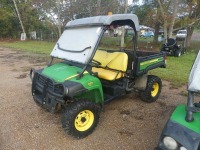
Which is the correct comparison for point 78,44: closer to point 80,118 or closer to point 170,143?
point 80,118

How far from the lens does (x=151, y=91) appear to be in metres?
4.74

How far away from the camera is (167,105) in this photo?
4691 mm

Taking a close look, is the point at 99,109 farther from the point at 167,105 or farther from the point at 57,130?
the point at 167,105

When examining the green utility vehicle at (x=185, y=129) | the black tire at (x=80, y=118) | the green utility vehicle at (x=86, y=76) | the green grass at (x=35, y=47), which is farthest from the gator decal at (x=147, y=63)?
the green grass at (x=35, y=47)

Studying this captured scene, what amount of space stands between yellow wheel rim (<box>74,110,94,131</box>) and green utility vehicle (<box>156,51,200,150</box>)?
1.42 meters

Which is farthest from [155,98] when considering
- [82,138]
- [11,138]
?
[11,138]

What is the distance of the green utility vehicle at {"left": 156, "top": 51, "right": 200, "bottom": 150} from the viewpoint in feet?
6.40

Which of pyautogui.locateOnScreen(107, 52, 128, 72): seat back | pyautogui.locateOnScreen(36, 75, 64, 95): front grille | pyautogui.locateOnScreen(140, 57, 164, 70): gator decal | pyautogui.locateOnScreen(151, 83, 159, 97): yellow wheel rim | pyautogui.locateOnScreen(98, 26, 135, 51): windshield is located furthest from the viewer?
pyautogui.locateOnScreen(151, 83, 159, 97): yellow wheel rim

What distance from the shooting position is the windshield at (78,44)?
→ 3408mm

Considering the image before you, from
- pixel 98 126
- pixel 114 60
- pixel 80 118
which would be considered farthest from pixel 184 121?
pixel 114 60

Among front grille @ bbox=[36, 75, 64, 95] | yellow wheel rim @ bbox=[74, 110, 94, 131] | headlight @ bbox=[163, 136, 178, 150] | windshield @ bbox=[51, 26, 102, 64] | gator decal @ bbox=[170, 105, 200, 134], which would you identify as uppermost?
windshield @ bbox=[51, 26, 102, 64]

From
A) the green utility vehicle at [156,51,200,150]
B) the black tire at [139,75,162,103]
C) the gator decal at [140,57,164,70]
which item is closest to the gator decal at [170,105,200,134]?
the green utility vehicle at [156,51,200,150]

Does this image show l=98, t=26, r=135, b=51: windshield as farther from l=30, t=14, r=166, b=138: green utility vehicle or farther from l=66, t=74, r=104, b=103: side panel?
l=66, t=74, r=104, b=103: side panel

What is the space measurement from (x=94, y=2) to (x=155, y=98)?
1481 centimetres
